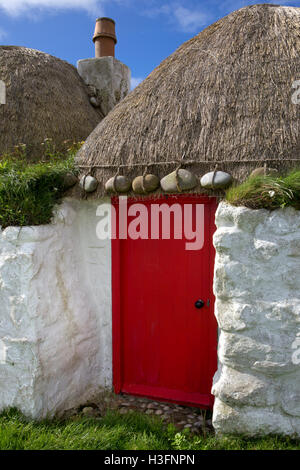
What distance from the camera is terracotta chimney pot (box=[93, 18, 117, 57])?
237 inches

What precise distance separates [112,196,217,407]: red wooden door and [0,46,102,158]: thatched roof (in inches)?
77.0

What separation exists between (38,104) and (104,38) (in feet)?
7.16

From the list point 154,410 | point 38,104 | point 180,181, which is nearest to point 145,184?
point 180,181

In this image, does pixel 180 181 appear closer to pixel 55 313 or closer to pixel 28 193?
pixel 28 193

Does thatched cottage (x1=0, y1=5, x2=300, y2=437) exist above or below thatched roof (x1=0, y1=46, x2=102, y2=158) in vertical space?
below

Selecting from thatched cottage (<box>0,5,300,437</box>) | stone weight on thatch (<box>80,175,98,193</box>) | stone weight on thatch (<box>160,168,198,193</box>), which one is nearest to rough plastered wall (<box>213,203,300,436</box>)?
thatched cottage (<box>0,5,300,437</box>)

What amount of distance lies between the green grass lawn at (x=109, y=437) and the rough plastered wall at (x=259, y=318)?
4.2 inches

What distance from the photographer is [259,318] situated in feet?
8.45

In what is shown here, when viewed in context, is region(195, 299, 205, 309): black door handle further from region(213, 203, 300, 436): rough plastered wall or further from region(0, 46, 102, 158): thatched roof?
region(0, 46, 102, 158): thatched roof

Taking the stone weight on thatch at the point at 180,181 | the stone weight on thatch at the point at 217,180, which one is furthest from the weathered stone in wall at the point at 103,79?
the stone weight on thatch at the point at 217,180

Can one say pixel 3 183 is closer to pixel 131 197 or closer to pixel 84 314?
pixel 131 197

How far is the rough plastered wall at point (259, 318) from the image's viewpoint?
251 cm

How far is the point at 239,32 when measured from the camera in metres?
3.46
